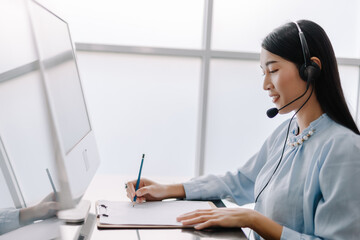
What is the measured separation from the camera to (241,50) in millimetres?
1984

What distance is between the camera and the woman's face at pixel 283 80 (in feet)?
2.98

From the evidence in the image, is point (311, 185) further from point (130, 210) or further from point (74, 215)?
point (74, 215)

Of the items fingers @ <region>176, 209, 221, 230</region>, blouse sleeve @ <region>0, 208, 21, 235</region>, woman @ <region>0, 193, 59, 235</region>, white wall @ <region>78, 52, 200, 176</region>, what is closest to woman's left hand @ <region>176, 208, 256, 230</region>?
fingers @ <region>176, 209, 221, 230</region>

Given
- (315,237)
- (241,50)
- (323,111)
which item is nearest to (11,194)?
(315,237)

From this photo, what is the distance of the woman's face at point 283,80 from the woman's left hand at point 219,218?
0.33 meters

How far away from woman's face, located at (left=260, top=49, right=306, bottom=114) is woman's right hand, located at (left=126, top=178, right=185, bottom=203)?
0.38 meters

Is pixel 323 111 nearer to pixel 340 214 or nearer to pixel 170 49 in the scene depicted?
pixel 340 214

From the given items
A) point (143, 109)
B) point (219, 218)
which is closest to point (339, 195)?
point (219, 218)

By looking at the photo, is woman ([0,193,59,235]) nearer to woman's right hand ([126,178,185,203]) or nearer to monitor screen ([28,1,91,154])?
monitor screen ([28,1,91,154])

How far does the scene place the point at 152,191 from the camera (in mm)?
963

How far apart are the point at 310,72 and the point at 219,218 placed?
1.39 ft

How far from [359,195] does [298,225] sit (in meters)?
0.18

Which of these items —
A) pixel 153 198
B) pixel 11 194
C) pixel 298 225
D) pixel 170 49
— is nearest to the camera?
pixel 11 194

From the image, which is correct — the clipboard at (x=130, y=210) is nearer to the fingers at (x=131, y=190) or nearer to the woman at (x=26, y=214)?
the fingers at (x=131, y=190)
